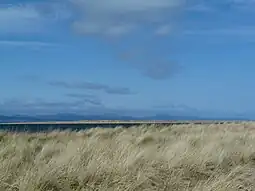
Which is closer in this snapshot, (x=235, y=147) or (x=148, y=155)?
(x=148, y=155)

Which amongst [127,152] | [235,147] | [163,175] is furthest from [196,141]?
[163,175]

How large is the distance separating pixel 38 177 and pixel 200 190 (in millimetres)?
2388

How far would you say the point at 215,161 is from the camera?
1304 centimetres

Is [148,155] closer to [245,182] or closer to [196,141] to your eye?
[245,182]

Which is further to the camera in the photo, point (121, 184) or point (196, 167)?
point (196, 167)

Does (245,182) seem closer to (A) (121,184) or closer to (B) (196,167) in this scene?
(B) (196,167)

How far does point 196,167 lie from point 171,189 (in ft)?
8.06

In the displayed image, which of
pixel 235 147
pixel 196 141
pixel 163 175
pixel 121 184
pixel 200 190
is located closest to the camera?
pixel 200 190

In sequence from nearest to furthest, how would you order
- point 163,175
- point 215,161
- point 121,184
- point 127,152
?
point 121,184 < point 163,175 < point 127,152 < point 215,161

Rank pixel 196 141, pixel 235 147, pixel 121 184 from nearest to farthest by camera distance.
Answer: pixel 121 184 < pixel 235 147 < pixel 196 141

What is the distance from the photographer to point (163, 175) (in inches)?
411

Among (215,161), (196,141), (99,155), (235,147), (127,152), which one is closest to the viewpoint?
(99,155)

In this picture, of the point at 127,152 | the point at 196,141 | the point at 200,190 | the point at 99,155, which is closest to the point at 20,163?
the point at 99,155

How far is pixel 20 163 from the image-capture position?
1089 centimetres
